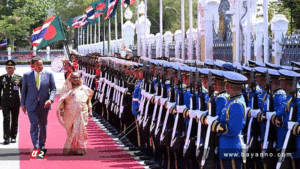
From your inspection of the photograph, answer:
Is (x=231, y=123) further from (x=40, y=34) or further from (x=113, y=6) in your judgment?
(x=113, y=6)

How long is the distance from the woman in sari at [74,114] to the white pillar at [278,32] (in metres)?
6.44

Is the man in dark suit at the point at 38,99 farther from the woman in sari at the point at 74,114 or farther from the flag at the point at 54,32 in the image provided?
the flag at the point at 54,32

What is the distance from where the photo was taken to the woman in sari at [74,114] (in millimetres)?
13227

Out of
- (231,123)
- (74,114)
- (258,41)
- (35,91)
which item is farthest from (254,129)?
(258,41)

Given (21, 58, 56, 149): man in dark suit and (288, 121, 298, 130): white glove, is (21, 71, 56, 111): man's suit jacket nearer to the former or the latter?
(21, 58, 56, 149): man in dark suit

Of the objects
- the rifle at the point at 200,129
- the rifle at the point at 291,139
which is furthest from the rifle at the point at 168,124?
the rifle at the point at 291,139

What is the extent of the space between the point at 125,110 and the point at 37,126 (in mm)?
3039

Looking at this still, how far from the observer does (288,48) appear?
58.5ft

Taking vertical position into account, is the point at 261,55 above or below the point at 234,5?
below

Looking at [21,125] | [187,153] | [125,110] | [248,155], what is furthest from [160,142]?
[21,125]

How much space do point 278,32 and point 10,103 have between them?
22.9 ft

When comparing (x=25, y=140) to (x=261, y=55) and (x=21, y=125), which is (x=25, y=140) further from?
(x=261, y=55)

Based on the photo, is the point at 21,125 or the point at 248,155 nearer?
the point at 248,155

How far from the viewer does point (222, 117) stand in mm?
8367
